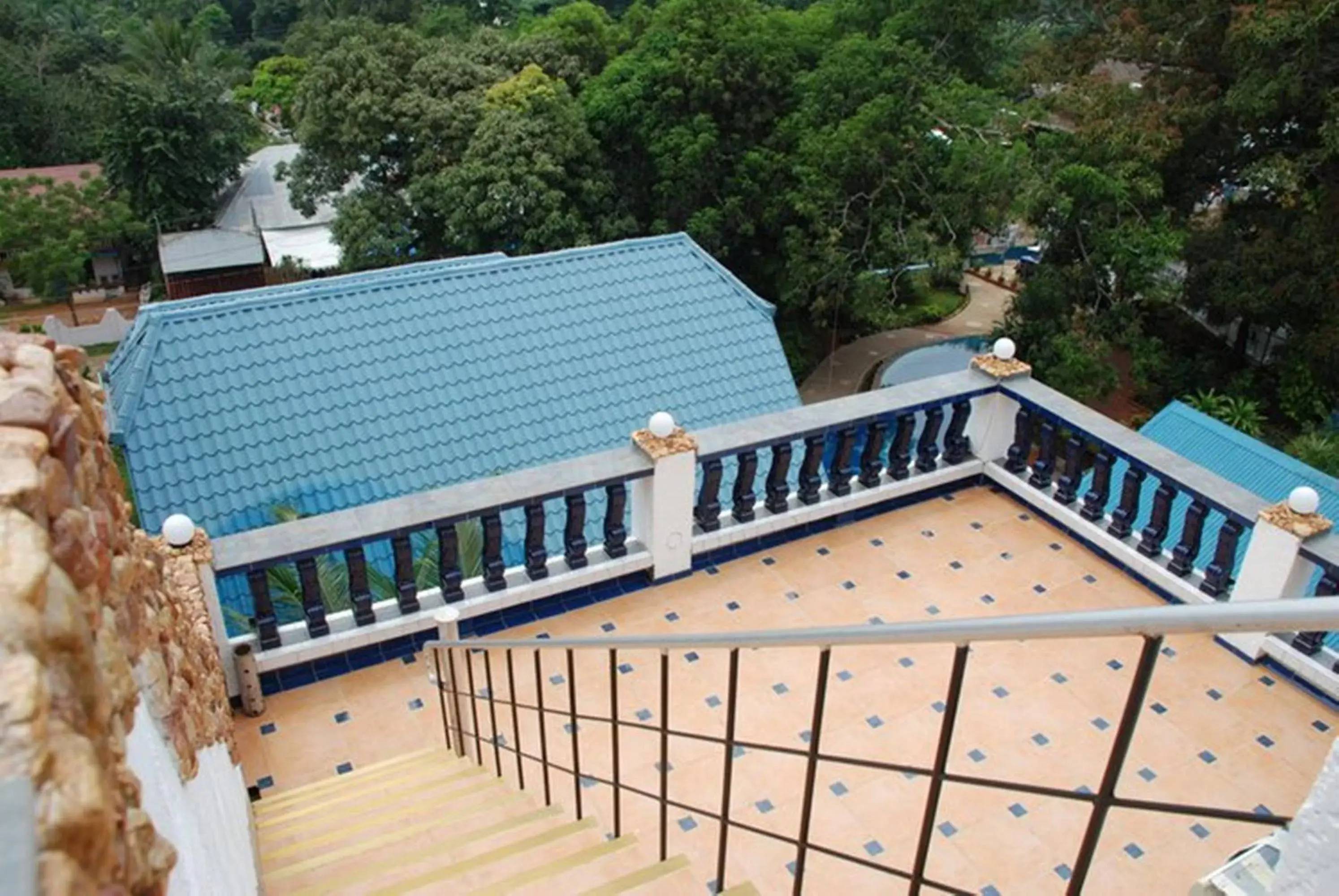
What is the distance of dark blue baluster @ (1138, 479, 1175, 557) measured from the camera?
5.24 metres

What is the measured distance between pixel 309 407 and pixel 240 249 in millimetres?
19276

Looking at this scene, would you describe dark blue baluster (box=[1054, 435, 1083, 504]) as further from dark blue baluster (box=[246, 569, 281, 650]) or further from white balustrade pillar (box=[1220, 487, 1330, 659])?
dark blue baluster (box=[246, 569, 281, 650])

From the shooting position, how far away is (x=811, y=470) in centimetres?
574

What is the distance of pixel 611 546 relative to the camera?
5387 mm

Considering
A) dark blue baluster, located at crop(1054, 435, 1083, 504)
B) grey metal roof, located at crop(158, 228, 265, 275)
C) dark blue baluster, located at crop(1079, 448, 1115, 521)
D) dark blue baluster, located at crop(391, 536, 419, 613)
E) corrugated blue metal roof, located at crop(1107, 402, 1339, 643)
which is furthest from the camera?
grey metal roof, located at crop(158, 228, 265, 275)

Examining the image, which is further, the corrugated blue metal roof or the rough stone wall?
the corrugated blue metal roof

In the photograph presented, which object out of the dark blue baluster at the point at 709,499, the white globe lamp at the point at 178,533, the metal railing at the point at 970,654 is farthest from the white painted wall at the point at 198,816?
the dark blue baluster at the point at 709,499

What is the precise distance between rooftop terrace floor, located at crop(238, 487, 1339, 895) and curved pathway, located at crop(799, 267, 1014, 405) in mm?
14615

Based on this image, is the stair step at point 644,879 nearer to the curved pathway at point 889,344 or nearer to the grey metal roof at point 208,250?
the curved pathway at point 889,344

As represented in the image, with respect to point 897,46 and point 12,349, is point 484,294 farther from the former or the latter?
point 897,46

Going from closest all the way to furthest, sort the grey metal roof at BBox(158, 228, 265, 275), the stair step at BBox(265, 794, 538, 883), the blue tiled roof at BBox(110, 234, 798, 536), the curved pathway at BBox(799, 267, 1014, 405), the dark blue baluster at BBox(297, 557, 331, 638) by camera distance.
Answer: the stair step at BBox(265, 794, 538, 883) → the dark blue baluster at BBox(297, 557, 331, 638) → the blue tiled roof at BBox(110, 234, 798, 536) → the curved pathway at BBox(799, 267, 1014, 405) → the grey metal roof at BBox(158, 228, 265, 275)

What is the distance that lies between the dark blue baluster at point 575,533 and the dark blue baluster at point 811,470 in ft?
4.26

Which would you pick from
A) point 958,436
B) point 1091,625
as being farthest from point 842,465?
point 1091,625

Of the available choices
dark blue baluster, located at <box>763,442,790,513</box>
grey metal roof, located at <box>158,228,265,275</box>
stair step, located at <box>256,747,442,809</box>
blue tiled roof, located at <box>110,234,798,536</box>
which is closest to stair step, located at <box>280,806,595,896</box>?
stair step, located at <box>256,747,442,809</box>
